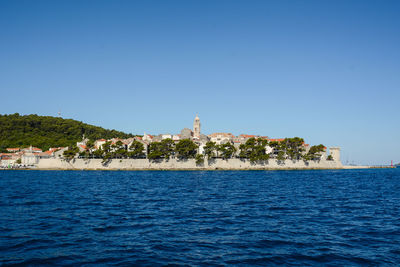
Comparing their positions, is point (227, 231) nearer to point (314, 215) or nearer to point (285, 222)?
point (285, 222)

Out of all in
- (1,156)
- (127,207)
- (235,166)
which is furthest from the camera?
(1,156)

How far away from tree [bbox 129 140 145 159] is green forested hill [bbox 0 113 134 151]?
40.9 meters

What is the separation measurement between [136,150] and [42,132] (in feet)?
203

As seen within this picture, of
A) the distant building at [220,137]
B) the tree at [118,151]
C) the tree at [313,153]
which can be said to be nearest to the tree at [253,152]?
the tree at [313,153]

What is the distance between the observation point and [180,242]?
1052cm

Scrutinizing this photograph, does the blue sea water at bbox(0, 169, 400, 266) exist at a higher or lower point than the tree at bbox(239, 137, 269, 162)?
lower

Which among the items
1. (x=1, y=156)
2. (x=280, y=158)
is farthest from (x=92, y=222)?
(x=1, y=156)

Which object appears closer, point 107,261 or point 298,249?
point 107,261

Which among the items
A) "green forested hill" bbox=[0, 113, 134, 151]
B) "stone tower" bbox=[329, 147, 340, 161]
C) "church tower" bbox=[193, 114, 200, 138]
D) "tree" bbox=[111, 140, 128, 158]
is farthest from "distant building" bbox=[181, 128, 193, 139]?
"stone tower" bbox=[329, 147, 340, 161]

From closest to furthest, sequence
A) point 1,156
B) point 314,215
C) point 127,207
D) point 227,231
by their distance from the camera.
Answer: point 227,231, point 314,215, point 127,207, point 1,156

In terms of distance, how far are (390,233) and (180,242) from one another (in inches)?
332

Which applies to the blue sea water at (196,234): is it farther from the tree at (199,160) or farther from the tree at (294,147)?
the tree at (294,147)

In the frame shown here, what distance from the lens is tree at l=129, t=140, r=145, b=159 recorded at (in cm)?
7886

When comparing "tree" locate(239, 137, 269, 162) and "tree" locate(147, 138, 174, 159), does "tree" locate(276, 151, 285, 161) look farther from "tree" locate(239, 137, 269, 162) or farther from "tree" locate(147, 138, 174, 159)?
"tree" locate(147, 138, 174, 159)
